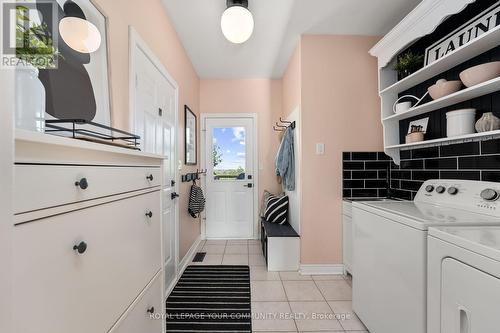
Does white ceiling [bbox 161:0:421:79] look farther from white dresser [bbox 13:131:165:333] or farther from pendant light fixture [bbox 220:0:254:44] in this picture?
white dresser [bbox 13:131:165:333]

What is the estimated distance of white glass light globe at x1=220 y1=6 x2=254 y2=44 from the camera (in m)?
1.92

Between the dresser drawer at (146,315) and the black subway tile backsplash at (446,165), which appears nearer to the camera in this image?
the dresser drawer at (146,315)

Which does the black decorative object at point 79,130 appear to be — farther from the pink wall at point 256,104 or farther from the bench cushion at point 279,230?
the pink wall at point 256,104

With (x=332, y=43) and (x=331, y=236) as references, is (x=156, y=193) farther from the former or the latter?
(x=332, y=43)

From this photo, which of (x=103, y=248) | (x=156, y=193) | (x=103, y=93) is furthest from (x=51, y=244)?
(x=103, y=93)

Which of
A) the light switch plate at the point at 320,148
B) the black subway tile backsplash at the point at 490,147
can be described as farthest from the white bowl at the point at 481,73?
the light switch plate at the point at 320,148

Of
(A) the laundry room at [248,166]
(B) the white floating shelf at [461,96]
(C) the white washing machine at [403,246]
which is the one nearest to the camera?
(A) the laundry room at [248,166]

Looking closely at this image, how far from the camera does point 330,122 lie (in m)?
2.65

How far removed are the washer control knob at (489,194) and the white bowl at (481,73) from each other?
63 cm

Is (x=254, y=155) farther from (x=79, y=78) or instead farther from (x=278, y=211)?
(x=79, y=78)

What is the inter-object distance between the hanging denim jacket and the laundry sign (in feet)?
5.18

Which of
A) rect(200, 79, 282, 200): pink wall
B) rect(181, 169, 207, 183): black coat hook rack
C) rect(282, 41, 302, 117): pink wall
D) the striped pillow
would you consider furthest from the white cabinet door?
rect(200, 79, 282, 200): pink wall

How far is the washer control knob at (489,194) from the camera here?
1.34m

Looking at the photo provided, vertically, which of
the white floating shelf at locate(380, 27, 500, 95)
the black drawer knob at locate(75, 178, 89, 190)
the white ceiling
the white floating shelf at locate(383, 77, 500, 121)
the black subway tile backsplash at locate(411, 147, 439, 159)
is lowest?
the black drawer knob at locate(75, 178, 89, 190)
